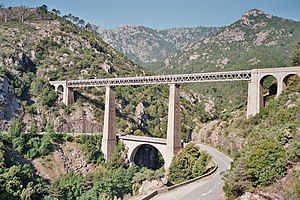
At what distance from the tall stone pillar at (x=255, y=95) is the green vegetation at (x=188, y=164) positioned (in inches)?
313

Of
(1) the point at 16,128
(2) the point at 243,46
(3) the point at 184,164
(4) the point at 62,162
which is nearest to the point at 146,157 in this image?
(4) the point at 62,162

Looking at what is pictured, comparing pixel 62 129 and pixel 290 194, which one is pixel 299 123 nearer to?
pixel 290 194

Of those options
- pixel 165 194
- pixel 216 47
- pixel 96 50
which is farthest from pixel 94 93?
pixel 216 47

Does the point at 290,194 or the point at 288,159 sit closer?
the point at 290,194

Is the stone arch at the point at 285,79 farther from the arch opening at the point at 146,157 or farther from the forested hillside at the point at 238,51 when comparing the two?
A: the forested hillside at the point at 238,51

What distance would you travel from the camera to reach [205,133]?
68938 mm

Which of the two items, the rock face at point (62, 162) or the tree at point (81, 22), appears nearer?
the rock face at point (62, 162)

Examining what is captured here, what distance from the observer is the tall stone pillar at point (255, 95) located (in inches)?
1746

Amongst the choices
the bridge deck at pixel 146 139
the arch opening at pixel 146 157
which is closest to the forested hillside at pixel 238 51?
the arch opening at pixel 146 157

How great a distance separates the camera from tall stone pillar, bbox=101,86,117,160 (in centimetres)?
6072

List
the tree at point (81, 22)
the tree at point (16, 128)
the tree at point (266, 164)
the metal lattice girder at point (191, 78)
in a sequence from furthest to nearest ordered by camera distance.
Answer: the tree at point (81, 22) < the tree at point (16, 128) < the metal lattice girder at point (191, 78) < the tree at point (266, 164)

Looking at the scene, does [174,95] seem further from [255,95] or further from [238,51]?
[238,51]

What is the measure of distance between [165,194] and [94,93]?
52916 millimetres

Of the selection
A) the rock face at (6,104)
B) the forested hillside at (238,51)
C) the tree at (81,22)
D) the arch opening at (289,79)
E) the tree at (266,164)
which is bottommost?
the tree at (266,164)
